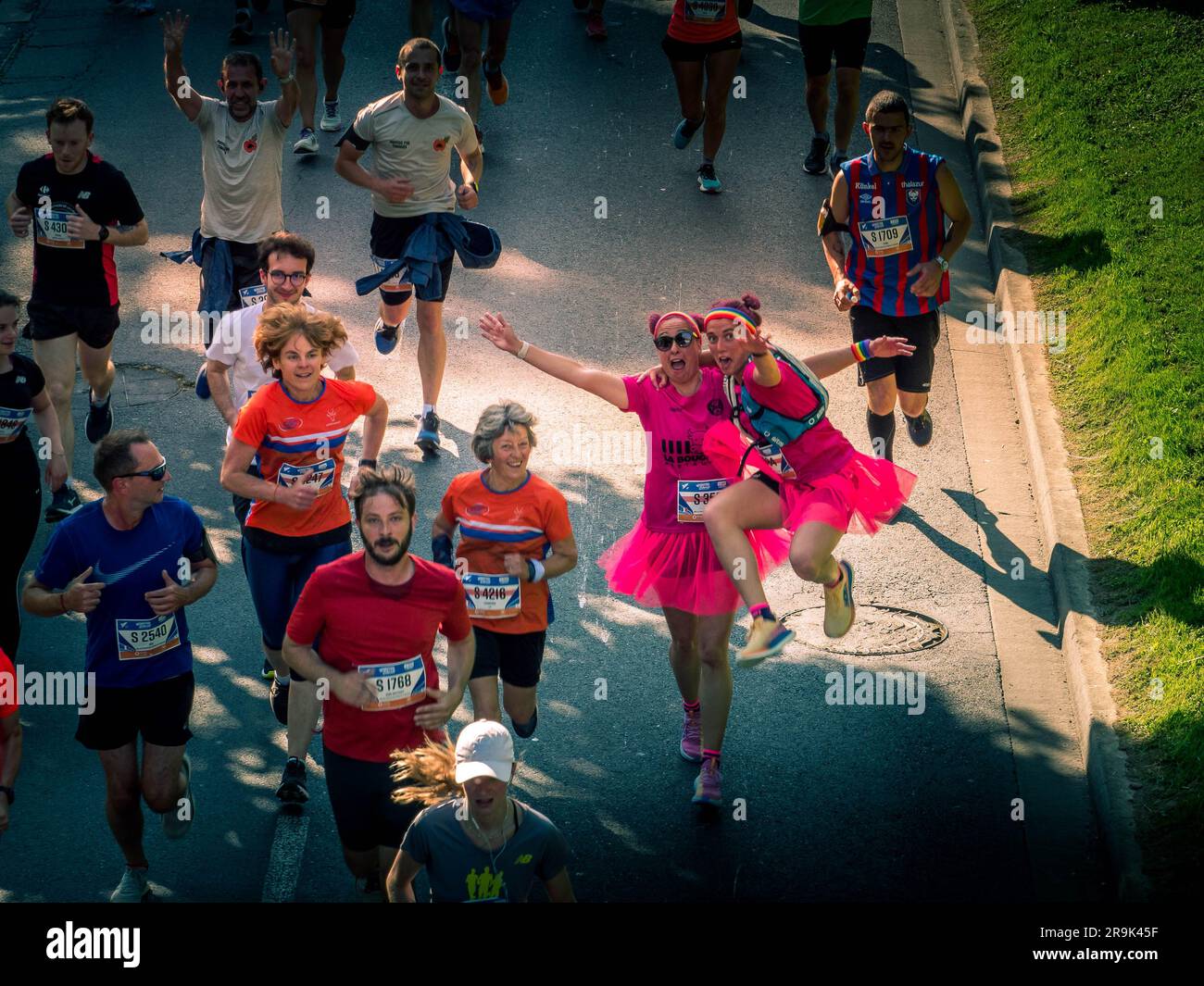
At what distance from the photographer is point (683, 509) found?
7688mm

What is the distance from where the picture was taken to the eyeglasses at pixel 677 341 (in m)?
7.39

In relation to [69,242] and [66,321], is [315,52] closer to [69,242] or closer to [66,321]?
[69,242]

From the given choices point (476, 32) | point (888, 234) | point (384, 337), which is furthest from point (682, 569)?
point (476, 32)

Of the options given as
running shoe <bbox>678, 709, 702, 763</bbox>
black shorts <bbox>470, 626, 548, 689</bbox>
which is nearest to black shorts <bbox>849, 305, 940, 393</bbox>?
running shoe <bbox>678, 709, 702, 763</bbox>

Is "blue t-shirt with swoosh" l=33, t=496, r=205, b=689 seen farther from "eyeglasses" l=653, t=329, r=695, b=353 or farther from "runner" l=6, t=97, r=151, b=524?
"runner" l=6, t=97, r=151, b=524

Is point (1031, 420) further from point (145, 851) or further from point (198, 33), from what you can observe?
point (198, 33)

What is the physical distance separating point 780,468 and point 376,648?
2.13m

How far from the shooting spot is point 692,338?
7.45m

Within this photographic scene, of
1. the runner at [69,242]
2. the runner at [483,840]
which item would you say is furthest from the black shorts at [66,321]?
the runner at [483,840]

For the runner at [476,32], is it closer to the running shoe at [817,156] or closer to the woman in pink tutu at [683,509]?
the running shoe at [817,156]

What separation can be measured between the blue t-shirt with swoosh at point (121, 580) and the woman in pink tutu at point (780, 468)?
97.1 inches

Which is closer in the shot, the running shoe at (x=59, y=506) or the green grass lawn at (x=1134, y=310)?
the green grass lawn at (x=1134, y=310)
